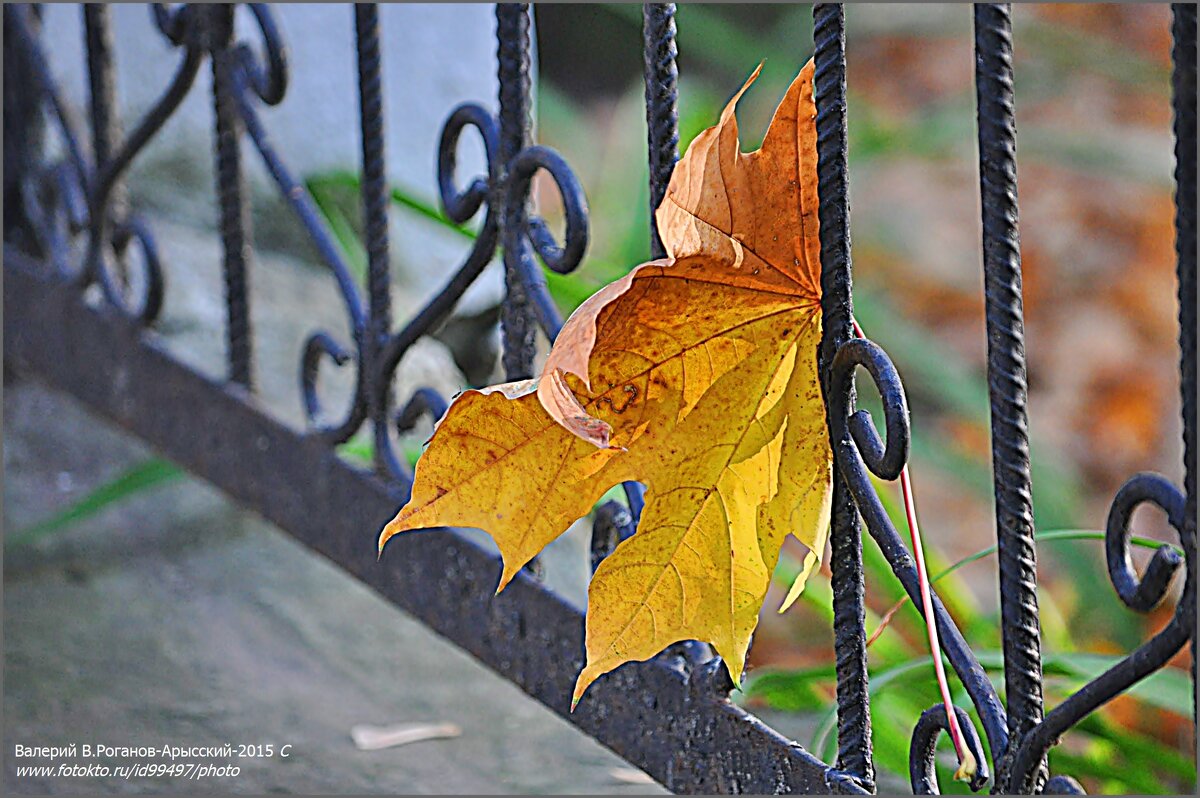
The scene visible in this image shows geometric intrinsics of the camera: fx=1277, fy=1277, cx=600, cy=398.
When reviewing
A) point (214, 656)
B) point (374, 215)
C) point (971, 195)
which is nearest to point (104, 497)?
point (214, 656)

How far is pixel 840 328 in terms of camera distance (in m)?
0.45

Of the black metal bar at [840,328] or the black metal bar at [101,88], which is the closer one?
the black metal bar at [840,328]

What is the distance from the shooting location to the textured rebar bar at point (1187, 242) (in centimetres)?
34

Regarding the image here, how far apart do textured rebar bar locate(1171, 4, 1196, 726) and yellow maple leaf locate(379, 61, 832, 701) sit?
116 millimetres

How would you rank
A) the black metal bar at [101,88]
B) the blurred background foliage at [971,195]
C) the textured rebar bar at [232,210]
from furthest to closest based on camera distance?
1. the blurred background foliage at [971,195]
2. the black metal bar at [101,88]
3. the textured rebar bar at [232,210]

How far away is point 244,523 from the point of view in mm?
1142

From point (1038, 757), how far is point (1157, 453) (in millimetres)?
2395

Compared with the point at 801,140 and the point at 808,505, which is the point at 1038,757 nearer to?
the point at 808,505

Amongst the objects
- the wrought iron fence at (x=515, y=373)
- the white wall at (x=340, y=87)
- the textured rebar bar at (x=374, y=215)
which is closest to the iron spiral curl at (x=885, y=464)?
the wrought iron fence at (x=515, y=373)

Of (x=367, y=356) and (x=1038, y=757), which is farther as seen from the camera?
(x=367, y=356)

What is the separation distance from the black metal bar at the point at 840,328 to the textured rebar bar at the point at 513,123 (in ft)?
0.65

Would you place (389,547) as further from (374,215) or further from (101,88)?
(101,88)

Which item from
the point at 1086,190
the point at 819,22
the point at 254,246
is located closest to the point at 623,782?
the point at 819,22

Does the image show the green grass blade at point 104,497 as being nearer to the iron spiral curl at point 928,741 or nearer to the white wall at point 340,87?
the white wall at point 340,87
